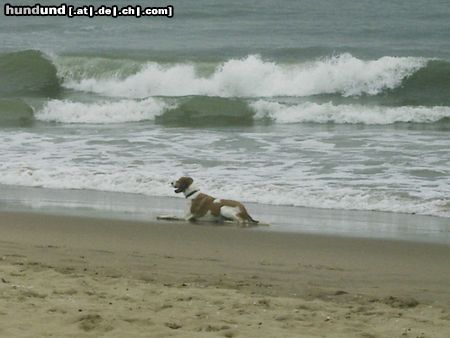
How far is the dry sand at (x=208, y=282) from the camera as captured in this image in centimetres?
526

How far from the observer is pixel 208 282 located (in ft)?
21.3

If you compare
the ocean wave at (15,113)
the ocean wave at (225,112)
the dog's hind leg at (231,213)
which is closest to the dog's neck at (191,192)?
the dog's hind leg at (231,213)

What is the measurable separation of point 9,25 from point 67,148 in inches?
693

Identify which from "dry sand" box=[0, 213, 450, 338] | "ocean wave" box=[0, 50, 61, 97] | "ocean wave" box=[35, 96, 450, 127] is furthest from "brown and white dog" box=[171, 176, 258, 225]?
"ocean wave" box=[0, 50, 61, 97]

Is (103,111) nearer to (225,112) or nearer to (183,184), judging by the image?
(225,112)

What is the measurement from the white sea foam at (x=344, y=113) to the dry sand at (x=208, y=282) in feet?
30.9

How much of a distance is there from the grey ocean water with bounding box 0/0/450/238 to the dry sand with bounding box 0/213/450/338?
1.36 metres

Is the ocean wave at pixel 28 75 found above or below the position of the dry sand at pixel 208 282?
above

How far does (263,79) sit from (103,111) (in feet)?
15.7

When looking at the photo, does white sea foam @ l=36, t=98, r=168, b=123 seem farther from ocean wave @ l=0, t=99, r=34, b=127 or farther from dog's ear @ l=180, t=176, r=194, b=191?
dog's ear @ l=180, t=176, r=194, b=191

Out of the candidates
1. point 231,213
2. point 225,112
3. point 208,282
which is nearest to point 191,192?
point 231,213

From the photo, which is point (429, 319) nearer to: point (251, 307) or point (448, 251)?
point (251, 307)

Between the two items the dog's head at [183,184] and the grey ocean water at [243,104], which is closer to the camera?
the dog's head at [183,184]

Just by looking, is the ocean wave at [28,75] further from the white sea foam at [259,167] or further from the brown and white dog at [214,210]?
the brown and white dog at [214,210]
